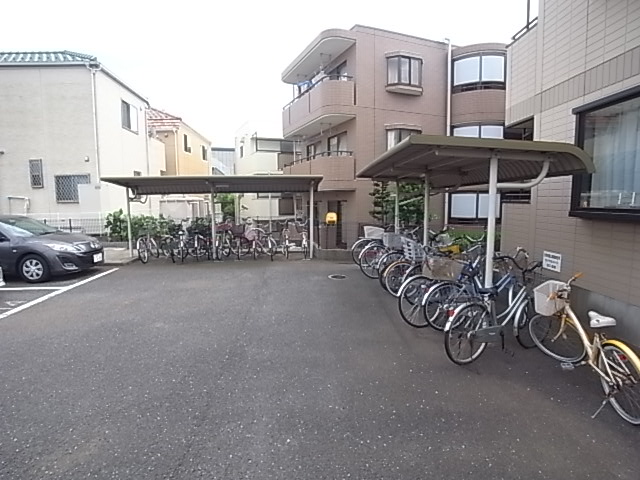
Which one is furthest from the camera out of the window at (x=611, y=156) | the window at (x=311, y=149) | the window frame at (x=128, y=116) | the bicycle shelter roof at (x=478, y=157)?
the window at (x=311, y=149)

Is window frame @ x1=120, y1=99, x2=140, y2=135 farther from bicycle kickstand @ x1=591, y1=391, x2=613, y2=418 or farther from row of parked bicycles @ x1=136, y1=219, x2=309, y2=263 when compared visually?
bicycle kickstand @ x1=591, y1=391, x2=613, y2=418

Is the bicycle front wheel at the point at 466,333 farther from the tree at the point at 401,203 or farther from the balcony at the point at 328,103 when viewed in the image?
the balcony at the point at 328,103

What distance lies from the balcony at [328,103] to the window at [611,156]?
869 cm

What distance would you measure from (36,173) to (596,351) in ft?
51.4

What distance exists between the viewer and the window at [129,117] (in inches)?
615

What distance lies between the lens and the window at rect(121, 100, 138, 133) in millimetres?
15617

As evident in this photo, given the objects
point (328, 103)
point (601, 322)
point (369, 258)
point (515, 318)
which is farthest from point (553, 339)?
point (328, 103)

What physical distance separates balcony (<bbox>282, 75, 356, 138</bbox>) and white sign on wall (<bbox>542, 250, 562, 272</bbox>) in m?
8.77

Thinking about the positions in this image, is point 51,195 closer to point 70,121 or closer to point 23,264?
point 70,121

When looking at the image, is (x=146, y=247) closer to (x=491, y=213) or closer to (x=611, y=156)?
(x=491, y=213)

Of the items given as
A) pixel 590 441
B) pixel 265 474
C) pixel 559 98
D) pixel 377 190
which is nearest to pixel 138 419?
pixel 265 474

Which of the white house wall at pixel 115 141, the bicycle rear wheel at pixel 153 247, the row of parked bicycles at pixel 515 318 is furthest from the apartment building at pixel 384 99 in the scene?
the row of parked bicycles at pixel 515 318

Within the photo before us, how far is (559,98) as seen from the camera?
5.75 meters

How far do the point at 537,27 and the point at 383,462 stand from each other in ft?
22.6
